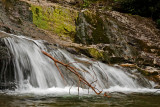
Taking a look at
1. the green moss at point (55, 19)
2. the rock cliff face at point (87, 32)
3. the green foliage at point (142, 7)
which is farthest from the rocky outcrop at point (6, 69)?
the green foliage at point (142, 7)

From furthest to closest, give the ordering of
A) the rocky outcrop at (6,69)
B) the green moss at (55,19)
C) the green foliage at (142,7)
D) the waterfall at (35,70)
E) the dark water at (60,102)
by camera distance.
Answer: the green foliage at (142,7)
the green moss at (55,19)
the waterfall at (35,70)
the rocky outcrop at (6,69)
the dark water at (60,102)

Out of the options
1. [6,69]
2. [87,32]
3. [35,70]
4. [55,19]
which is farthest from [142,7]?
[6,69]

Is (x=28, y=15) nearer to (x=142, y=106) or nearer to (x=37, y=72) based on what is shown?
(x=37, y=72)

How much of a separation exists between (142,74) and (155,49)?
3338 millimetres

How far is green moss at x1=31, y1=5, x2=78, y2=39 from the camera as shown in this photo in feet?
33.1

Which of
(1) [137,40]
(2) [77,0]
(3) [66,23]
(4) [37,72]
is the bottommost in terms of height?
(4) [37,72]

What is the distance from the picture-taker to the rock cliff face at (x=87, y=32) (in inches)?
358

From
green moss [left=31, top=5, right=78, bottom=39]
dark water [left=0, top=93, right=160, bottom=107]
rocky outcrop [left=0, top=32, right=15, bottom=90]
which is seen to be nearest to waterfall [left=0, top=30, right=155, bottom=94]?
rocky outcrop [left=0, top=32, right=15, bottom=90]

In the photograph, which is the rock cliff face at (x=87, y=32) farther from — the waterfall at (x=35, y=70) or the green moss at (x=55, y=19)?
the waterfall at (x=35, y=70)

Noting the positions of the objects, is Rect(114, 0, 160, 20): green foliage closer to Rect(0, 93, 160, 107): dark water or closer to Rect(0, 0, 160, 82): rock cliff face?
Rect(0, 0, 160, 82): rock cliff face

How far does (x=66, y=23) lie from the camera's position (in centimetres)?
1090

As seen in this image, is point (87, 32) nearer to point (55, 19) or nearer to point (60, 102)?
point (55, 19)

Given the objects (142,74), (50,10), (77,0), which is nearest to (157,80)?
(142,74)

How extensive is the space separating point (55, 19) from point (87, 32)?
2.09 m
